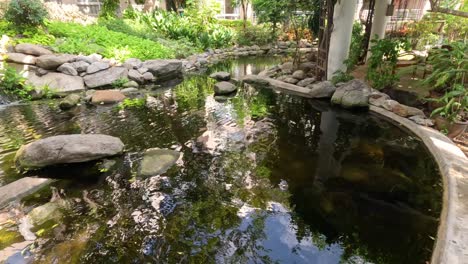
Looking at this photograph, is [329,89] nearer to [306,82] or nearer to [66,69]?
[306,82]

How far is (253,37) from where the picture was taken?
675 inches

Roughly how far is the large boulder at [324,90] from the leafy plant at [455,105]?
9.15 feet

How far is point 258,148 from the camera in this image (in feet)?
17.5

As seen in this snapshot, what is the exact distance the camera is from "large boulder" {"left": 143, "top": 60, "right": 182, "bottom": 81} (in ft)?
33.7

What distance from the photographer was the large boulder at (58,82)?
833 cm

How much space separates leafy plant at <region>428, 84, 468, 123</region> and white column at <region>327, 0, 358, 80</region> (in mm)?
3385

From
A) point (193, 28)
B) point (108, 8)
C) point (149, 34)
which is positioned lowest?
point (149, 34)

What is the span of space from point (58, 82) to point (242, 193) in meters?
7.16

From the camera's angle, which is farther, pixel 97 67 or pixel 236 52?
pixel 236 52

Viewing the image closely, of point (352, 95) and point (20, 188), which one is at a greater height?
point (352, 95)

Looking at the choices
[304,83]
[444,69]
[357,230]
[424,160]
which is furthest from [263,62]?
[357,230]

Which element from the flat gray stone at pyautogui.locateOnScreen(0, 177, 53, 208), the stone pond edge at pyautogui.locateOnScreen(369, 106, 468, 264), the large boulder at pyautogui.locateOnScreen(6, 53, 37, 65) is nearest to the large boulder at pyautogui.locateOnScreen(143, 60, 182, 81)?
the large boulder at pyautogui.locateOnScreen(6, 53, 37, 65)

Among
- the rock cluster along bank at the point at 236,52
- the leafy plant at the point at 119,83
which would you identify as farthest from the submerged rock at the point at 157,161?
the rock cluster along bank at the point at 236,52

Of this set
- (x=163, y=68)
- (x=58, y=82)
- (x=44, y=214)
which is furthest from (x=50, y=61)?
(x=44, y=214)
